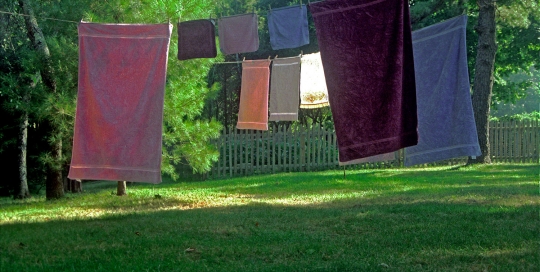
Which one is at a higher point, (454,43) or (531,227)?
(454,43)

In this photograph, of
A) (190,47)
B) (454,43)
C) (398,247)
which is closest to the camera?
(398,247)

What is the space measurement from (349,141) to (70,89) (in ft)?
22.2

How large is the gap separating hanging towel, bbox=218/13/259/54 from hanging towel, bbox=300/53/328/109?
9.44 feet

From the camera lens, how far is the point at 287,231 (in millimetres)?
7461

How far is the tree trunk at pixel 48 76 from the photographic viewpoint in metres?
11.6

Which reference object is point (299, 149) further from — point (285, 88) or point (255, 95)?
point (255, 95)

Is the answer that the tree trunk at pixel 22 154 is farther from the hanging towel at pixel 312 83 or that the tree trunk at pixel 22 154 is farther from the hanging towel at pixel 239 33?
the hanging towel at pixel 312 83

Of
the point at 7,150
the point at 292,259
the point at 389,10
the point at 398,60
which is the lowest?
the point at 292,259

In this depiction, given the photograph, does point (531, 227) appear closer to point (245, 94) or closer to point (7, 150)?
point (245, 94)

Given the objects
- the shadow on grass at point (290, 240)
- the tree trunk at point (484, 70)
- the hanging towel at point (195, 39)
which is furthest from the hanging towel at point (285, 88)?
the tree trunk at point (484, 70)

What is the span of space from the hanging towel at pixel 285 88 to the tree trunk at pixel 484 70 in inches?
266

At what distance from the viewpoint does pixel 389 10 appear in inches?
265

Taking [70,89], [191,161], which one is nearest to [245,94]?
[191,161]

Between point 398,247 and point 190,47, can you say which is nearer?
point 398,247
